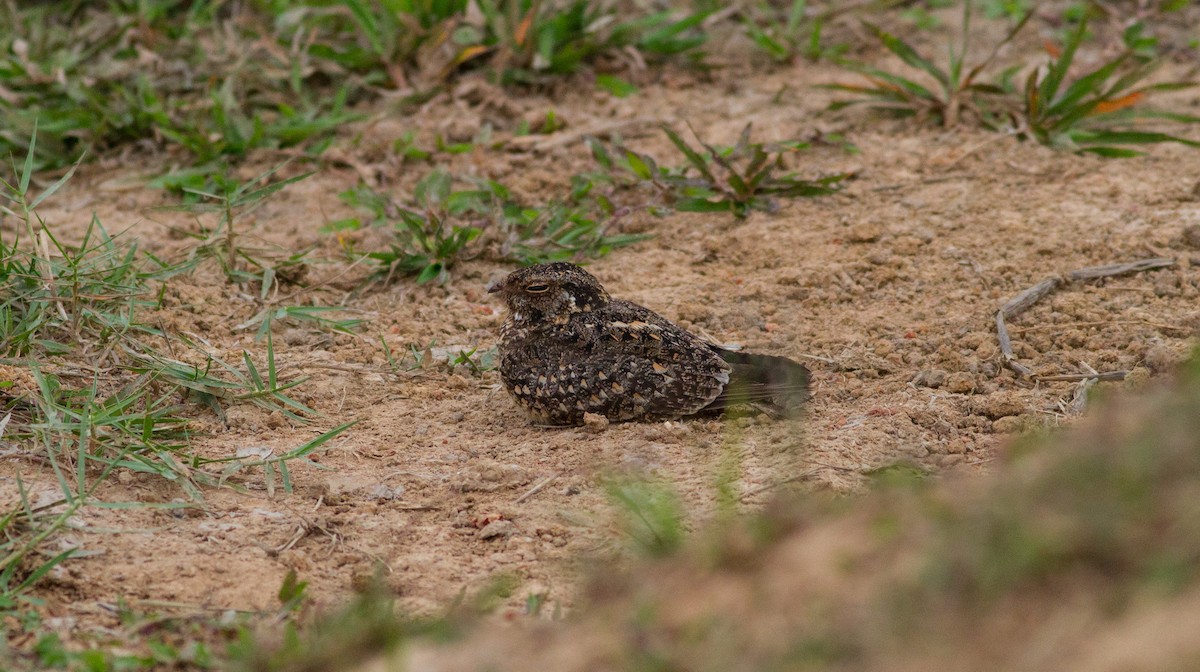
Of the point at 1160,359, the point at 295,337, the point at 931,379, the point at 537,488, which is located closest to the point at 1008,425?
the point at 931,379

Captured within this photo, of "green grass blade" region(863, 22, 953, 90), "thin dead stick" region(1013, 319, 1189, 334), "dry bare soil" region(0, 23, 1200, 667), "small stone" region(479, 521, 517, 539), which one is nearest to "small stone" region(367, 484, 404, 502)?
"dry bare soil" region(0, 23, 1200, 667)

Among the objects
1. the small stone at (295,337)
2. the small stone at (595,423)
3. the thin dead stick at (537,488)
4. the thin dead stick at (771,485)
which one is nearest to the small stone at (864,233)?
the small stone at (595,423)

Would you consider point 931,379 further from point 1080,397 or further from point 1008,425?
point 1080,397

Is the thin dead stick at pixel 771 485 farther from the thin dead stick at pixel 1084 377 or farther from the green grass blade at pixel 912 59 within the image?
the green grass blade at pixel 912 59

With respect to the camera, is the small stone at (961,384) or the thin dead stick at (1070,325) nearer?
the small stone at (961,384)

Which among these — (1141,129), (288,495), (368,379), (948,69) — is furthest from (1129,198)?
(288,495)

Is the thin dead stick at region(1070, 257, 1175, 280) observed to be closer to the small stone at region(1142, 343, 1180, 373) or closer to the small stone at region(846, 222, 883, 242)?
the small stone at region(1142, 343, 1180, 373)
